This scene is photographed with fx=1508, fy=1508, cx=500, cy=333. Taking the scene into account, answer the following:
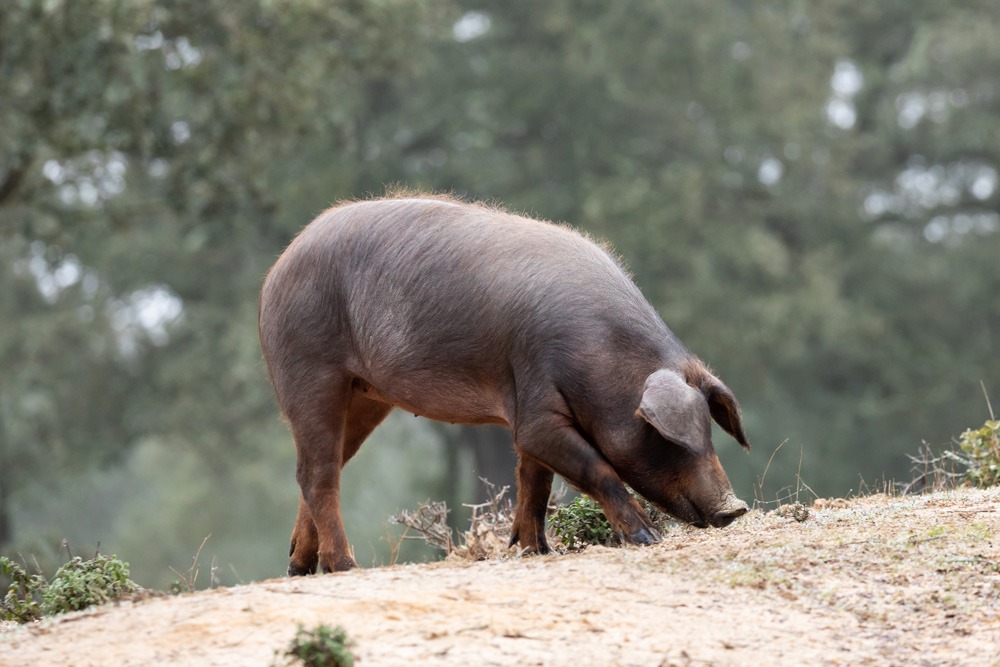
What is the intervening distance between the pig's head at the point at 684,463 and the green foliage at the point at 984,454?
3039 millimetres

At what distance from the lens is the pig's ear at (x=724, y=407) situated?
7.02 m

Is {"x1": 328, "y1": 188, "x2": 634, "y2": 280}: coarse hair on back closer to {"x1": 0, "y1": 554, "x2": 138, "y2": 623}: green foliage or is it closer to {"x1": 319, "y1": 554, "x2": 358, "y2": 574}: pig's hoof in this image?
{"x1": 319, "y1": 554, "x2": 358, "y2": 574}: pig's hoof

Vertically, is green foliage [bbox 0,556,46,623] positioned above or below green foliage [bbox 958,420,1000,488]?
above

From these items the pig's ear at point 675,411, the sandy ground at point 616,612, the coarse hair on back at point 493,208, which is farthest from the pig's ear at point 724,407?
the coarse hair on back at point 493,208

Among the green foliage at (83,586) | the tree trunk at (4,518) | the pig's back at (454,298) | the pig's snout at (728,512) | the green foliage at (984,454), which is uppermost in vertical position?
the pig's back at (454,298)

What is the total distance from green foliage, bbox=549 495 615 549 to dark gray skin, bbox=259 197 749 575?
1.39 feet

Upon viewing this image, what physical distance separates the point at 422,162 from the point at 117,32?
12395 millimetres

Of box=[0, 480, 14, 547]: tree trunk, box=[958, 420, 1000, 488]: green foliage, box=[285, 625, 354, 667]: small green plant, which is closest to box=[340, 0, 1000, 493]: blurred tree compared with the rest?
box=[0, 480, 14, 547]: tree trunk

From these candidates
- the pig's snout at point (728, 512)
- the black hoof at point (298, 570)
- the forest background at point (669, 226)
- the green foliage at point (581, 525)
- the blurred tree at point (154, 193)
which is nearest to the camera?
the pig's snout at point (728, 512)

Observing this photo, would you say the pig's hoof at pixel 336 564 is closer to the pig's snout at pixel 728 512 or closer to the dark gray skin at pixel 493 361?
the dark gray skin at pixel 493 361

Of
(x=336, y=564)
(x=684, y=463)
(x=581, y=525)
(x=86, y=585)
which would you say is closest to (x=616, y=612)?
(x=684, y=463)

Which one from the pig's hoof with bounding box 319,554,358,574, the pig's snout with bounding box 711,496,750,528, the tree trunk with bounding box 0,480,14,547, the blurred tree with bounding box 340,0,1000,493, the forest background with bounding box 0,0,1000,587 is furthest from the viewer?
the blurred tree with bounding box 340,0,1000,493

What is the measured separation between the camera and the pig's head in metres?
6.62

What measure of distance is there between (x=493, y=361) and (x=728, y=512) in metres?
1.30
